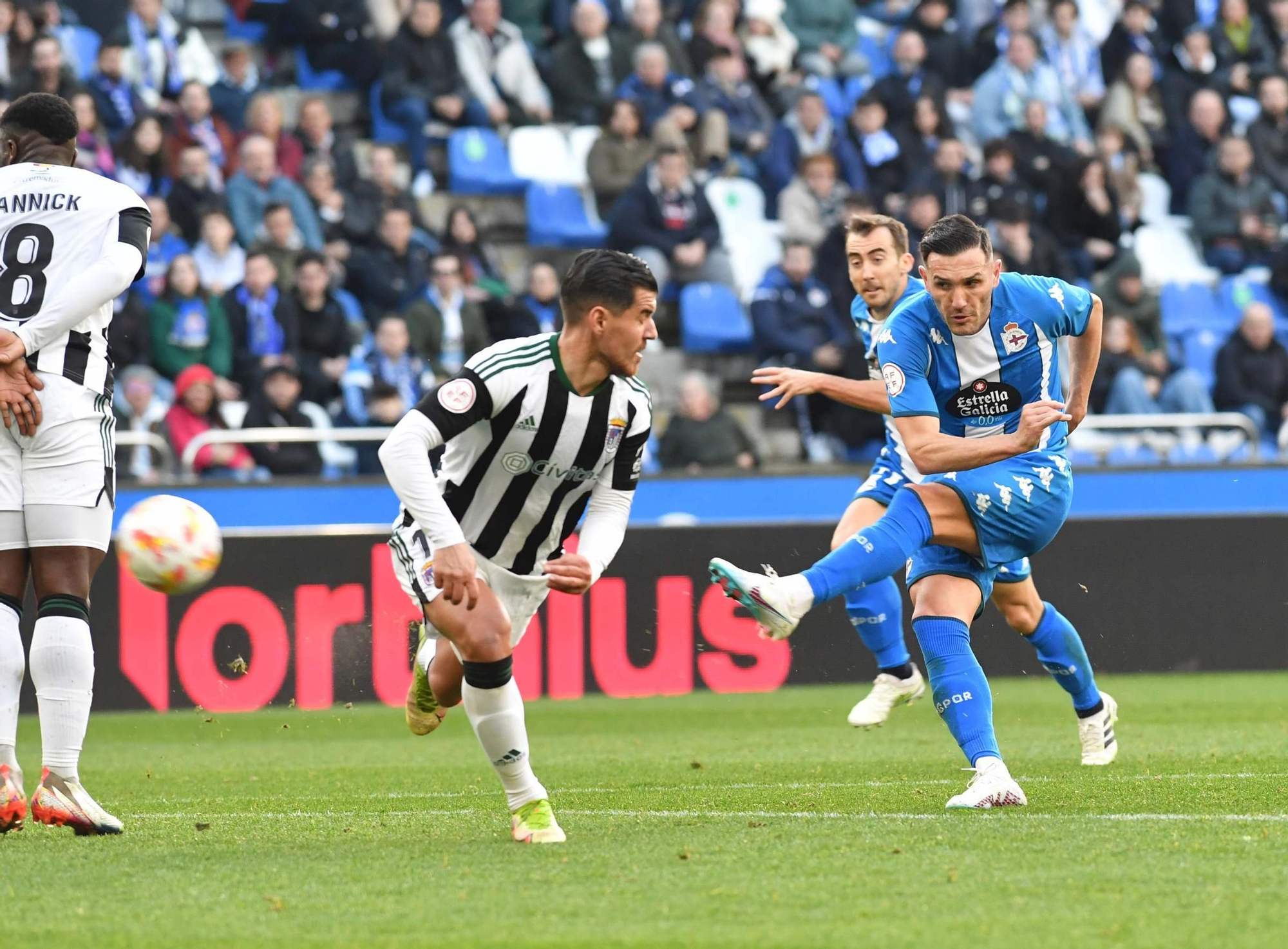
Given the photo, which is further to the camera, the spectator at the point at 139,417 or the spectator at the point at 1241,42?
the spectator at the point at 1241,42

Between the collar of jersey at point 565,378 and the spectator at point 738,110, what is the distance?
11.3 meters

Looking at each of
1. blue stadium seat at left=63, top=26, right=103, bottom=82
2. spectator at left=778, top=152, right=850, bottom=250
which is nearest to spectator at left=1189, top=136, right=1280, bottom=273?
spectator at left=778, top=152, right=850, bottom=250

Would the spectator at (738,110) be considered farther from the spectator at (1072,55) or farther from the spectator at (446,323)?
the spectator at (446,323)

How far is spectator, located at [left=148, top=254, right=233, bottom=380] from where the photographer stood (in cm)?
1293

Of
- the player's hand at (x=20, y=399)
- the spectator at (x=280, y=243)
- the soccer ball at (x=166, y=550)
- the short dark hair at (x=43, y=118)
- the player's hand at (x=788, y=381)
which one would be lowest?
the spectator at (x=280, y=243)

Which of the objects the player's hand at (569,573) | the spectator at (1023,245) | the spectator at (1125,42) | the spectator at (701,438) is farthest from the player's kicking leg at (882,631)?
the spectator at (1125,42)

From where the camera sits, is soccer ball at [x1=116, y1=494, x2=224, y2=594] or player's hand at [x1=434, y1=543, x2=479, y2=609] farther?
soccer ball at [x1=116, y1=494, x2=224, y2=594]

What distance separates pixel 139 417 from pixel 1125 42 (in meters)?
10.7

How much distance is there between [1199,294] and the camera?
16609 mm

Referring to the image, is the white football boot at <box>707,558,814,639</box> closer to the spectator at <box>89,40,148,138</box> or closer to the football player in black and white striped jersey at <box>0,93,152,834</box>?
the football player in black and white striped jersey at <box>0,93,152,834</box>

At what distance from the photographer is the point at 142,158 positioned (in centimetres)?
1375

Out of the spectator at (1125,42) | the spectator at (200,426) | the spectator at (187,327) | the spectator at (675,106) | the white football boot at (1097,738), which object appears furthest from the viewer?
the spectator at (1125,42)

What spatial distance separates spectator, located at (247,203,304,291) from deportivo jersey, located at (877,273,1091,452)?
8.14 meters

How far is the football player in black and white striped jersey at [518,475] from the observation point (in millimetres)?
5062
